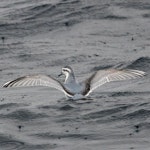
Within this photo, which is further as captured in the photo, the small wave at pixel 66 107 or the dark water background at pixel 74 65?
the small wave at pixel 66 107

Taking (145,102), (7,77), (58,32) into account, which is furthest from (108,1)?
Result: (145,102)

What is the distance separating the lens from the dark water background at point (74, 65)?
1492 centimetres

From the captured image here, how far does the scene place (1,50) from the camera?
2289cm

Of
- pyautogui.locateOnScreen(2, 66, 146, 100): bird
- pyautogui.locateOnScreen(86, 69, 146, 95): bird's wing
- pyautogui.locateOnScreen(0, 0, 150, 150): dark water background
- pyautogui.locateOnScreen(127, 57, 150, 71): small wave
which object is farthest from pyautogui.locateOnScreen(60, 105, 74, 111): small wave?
pyautogui.locateOnScreen(127, 57, 150, 71): small wave

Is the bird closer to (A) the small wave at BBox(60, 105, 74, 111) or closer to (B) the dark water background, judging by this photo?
(A) the small wave at BBox(60, 105, 74, 111)

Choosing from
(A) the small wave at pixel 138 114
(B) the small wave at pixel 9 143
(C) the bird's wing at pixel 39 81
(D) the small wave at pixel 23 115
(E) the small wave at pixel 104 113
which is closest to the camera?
(B) the small wave at pixel 9 143

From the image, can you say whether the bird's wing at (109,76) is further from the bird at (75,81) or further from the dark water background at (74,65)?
the dark water background at (74,65)

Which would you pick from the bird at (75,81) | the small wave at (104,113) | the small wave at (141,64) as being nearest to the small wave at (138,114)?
the small wave at (104,113)

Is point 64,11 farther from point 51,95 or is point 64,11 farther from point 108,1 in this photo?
point 51,95

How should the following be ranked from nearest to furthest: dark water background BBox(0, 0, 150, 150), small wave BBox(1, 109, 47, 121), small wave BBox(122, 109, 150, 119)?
1. dark water background BBox(0, 0, 150, 150)
2. small wave BBox(122, 109, 150, 119)
3. small wave BBox(1, 109, 47, 121)

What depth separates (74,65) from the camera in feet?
69.1

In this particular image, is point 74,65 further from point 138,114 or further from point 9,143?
point 9,143

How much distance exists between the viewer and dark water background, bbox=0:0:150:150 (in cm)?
1492

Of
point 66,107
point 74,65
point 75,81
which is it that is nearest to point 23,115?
point 66,107
